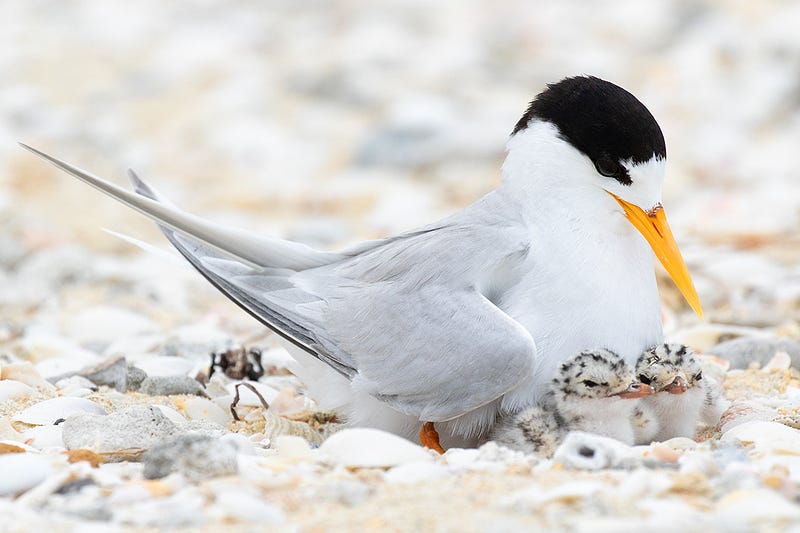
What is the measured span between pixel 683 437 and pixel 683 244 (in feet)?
9.19

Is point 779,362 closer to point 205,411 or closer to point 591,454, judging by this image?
point 591,454

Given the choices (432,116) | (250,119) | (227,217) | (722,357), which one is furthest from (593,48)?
(722,357)

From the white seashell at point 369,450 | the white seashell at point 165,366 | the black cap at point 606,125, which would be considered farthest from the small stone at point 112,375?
the black cap at point 606,125

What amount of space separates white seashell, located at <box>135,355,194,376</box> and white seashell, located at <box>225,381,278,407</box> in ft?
0.85

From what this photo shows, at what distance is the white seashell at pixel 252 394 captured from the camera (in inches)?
129

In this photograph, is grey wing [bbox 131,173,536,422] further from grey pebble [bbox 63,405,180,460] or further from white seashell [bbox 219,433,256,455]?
grey pebble [bbox 63,405,180,460]

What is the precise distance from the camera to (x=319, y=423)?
10.4 feet

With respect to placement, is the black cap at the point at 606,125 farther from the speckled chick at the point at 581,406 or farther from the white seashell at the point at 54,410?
the white seashell at the point at 54,410

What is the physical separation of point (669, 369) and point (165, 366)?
1651 millimetres

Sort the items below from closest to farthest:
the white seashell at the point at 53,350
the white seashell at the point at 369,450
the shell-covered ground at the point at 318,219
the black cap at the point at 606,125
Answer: the shell-covered ground at the point at 318,219
the white seashell at the point at 369,450
the black cap at the point at 606,125
the white seashell at the point at 53,350

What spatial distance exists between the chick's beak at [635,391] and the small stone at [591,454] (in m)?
0.30

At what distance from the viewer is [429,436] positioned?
111 inches

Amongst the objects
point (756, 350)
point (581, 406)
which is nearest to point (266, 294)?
point (581, 406)

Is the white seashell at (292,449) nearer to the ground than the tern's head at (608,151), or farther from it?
nearer to the ground
